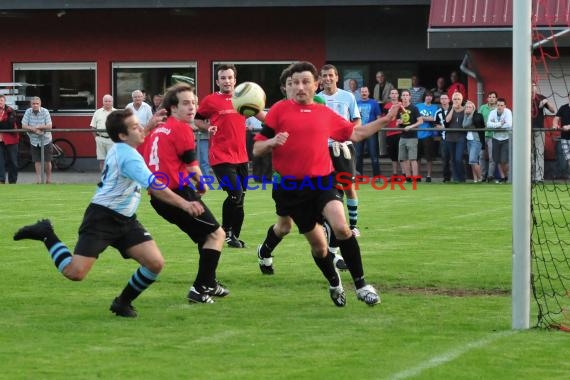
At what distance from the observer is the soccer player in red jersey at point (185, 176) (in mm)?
9531

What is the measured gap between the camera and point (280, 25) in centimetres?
3291

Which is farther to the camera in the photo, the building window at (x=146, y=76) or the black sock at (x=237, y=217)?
the building window at (x=146, y=76)

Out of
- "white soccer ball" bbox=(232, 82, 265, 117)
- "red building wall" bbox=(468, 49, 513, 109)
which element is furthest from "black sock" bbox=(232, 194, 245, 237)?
"red building wall" bbox=(468, 49, 513, 109)

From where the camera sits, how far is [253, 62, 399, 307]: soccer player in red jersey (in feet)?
30.5

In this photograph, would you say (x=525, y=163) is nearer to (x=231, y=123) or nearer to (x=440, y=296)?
(x=440, y=296)

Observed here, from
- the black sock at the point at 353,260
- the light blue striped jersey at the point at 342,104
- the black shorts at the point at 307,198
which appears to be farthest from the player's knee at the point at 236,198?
the black sock at the point at 353,260

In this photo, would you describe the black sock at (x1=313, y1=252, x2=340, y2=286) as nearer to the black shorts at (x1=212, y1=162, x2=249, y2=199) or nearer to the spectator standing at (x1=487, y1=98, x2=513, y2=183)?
the black shorts at (x1=212, y1=162, x2=249, y2=199)

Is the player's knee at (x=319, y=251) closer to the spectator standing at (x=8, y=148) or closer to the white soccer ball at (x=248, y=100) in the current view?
the white soccer ball at (x=248, y=100)

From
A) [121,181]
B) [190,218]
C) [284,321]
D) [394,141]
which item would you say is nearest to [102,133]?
[394,141]

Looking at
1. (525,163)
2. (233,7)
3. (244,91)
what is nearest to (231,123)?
(244,91)

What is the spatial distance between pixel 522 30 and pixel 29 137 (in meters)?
20.5

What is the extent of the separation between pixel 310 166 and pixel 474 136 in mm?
16597

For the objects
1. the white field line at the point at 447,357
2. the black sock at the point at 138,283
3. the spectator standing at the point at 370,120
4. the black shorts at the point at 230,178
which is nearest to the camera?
the white field line at the point at 447,357

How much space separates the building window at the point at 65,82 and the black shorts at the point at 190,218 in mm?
25037
